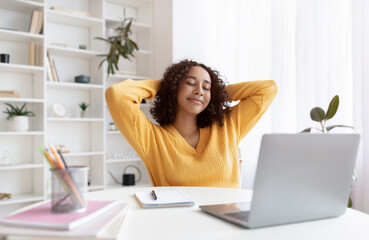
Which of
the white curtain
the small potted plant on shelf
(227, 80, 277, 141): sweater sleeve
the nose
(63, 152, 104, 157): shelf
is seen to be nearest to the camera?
the nose

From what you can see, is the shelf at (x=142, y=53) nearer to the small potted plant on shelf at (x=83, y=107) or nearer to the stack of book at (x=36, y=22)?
the small potted plant on shelf at (x=83, y=107)

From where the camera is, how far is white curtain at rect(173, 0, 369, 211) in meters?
2.38

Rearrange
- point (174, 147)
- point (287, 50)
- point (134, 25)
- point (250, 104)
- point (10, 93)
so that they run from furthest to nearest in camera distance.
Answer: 1. point (134, 25)
2. point (10, 93)
3. point (287, 50)
4. point (250, 104)
5. point (174, 147)

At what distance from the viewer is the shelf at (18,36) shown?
301cm

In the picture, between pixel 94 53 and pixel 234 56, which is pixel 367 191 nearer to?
pixel 234 56

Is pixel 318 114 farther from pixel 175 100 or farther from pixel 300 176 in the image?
pixel 300 176

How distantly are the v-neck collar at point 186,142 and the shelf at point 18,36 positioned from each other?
2028 millimetres

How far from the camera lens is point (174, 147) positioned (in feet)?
5.27

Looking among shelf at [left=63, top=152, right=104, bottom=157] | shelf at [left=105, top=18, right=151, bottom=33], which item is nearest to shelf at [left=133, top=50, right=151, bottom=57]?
shelf at [left=105, top=18, right=151, bottom=33]

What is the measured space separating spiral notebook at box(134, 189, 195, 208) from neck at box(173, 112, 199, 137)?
2.07 feet

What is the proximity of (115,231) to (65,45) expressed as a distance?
10.2 feet


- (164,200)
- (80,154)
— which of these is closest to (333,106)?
(164,200)

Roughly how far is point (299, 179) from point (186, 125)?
39.9 inches

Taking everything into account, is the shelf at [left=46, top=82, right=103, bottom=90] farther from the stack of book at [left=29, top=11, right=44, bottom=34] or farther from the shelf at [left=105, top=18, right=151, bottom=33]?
the shelf at [left=105, top=18, right=151, bottom=33]
